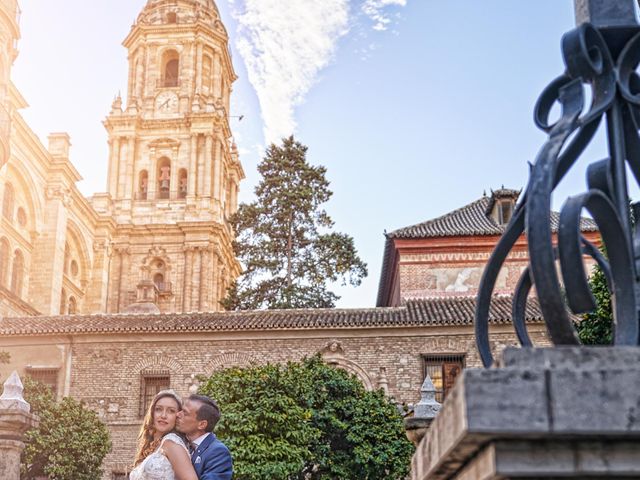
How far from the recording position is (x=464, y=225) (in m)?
30.2

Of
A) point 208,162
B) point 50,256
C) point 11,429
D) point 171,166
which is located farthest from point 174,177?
point 11,429

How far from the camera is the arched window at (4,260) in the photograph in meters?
A: 33.0

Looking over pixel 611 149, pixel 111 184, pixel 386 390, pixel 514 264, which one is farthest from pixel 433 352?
pixel 111 184

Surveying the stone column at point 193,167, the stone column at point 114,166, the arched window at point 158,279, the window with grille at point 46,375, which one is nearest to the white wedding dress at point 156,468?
the window with grille at point 46,375

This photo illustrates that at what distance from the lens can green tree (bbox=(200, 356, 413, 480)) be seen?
16812mm

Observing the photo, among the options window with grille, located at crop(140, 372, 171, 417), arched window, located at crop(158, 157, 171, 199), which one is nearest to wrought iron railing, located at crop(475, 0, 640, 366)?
window with grille, located at crop(140, 372, 171, 417)

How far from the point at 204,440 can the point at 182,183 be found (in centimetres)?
4353

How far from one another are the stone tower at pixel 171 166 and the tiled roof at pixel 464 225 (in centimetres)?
1692

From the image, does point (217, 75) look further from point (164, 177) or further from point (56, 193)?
point (56, 193)

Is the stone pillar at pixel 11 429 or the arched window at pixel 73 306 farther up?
the arched window at pixel 73 306

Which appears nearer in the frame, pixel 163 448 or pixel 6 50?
pixel 163 448

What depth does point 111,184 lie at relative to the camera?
1823 inches

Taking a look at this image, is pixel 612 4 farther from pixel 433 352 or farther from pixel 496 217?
pixel 496 217

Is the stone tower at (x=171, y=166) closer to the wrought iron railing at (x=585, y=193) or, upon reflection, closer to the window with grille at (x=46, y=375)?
the window with grille at (x=46, y=375)
